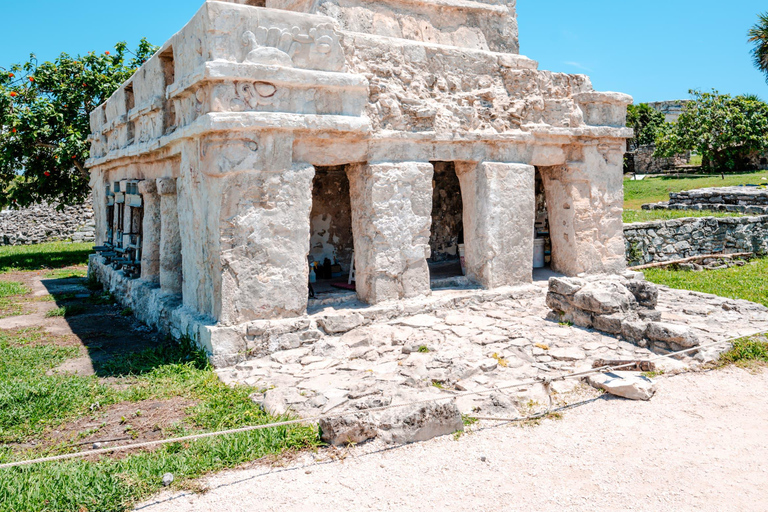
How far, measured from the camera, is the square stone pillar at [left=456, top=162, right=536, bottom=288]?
24.2 ft

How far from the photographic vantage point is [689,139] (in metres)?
27.2

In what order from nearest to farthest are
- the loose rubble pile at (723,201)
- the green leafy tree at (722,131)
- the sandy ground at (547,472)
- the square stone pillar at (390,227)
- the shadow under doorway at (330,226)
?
1. the sandy ground at (547,472)
2. the square stone pillar at (390,227)
3. the shadow under doorway at (330,226)
4. the loose rubble pile at (723,201)
5. the green leafy tree at (722,131)

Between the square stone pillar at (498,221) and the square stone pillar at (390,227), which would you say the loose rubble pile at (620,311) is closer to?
the square stone pillar at (498,221)

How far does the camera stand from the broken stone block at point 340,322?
628 cm

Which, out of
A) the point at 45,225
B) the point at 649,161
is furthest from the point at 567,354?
the point at 649,161

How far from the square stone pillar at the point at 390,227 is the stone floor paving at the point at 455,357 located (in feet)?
1.36

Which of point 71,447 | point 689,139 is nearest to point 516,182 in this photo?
point 71,447

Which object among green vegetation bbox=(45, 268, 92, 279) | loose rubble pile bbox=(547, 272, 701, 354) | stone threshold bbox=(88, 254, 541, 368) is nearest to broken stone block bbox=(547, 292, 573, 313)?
loose rubble pile bbox=(547, 272, 701, 354)

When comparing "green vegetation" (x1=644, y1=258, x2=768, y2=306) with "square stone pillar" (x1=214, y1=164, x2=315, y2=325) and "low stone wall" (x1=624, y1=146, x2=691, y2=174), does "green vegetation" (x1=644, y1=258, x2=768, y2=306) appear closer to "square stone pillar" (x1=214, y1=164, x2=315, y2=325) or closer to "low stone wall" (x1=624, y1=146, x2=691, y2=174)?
"square stone pillar" (x1=214, y1=164, x2=315, y2=325)

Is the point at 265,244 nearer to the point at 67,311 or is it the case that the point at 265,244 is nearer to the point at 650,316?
the point at 650,316

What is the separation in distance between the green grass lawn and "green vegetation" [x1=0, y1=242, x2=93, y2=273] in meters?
16.5

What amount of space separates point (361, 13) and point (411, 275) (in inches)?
122

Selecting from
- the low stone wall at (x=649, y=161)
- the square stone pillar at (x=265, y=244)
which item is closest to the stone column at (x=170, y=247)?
the square stone pillar at (x=265, y=244)

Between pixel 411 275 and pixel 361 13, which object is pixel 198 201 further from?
pixel 361 13
